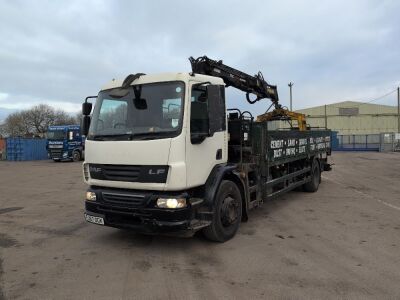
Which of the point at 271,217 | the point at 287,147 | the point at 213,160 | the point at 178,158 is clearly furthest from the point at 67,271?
the point at 287,147

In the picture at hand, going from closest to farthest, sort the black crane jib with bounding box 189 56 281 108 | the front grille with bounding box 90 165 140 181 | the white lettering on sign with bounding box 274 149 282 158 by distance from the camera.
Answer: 1. the front grille with bounding box 90 165 140 181
2. the black crane jib with bounding box 189 56 281 108
3. the white lettering on sign with bounding box 274 149 282 158

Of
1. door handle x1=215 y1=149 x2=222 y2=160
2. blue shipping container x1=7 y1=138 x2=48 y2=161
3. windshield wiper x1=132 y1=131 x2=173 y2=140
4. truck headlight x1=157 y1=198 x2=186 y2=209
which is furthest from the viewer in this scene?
blue shipping container x1=7 y1=138 x2=48 y2=161

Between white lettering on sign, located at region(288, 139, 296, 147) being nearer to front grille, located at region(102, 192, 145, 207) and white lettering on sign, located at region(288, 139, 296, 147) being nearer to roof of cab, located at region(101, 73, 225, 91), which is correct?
roof of cab, located at region(101, 73, 225, 91)

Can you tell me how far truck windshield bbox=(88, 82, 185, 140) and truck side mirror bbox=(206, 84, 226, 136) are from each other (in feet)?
1.68

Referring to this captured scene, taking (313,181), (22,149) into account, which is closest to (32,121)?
(22,149)

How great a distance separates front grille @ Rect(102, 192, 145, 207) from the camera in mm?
5567

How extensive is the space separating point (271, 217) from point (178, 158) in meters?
3.73

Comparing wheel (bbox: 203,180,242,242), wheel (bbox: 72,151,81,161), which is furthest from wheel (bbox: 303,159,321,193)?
wheel (bbox: 72,151,81,161)

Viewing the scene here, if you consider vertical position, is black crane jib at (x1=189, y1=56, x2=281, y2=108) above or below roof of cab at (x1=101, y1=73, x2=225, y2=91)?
above

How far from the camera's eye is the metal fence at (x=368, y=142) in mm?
42438

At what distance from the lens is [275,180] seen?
28.0ft

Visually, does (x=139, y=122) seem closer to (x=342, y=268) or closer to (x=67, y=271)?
(x=67, y=271)

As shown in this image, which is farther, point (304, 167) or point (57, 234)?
point (304, 167)

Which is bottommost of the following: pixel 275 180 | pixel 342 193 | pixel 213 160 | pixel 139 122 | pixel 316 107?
pixel 342 193
